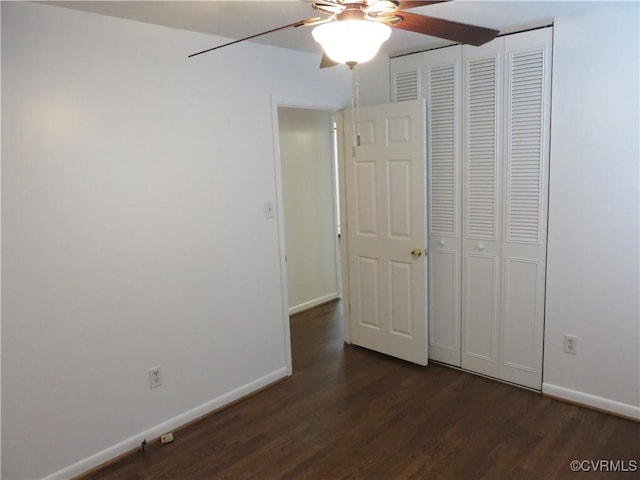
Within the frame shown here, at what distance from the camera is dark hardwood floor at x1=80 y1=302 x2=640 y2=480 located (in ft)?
8.00

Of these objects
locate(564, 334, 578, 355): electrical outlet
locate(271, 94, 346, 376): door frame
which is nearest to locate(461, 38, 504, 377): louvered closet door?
locate(564, 334, 578, 355): electrical outlet

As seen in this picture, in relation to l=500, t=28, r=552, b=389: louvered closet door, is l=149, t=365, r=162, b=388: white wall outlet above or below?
below

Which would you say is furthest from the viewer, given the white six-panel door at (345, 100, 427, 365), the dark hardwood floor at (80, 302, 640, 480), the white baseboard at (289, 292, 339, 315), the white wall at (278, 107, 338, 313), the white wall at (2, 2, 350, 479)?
the white baseboard at (289, 292, 339, 315)

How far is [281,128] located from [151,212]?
90.4 inches

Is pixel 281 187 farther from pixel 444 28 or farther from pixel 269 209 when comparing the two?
pixel 444 28

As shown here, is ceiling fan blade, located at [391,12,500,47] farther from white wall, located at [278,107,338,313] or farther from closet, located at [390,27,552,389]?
white wall, located at [278,107,338,313]

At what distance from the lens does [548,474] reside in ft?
7.66

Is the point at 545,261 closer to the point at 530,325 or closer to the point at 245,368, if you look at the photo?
the point at 530,325

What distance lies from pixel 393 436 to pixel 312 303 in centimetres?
249

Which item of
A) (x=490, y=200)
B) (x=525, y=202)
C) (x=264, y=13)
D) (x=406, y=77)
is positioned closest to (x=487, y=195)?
(x=490, y=200)

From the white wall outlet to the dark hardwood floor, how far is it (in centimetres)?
34

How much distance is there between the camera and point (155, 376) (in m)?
2.76

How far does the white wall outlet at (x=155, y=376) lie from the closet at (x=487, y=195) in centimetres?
198

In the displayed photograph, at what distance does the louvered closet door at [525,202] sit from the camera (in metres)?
2.88
